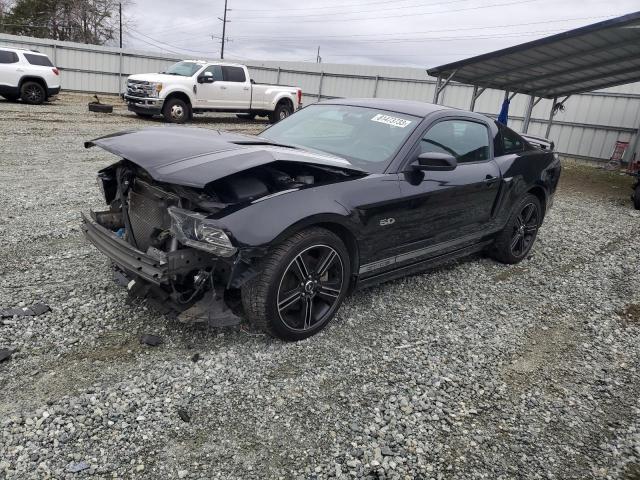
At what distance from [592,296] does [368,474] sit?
3.48 meters

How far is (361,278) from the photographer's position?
3.52 metres

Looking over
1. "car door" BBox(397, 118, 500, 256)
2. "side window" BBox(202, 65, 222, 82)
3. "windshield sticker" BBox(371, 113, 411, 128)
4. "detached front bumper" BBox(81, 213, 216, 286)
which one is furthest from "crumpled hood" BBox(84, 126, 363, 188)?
"side window" BBox(202, 65, 222, 82)

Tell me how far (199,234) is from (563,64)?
11.2m

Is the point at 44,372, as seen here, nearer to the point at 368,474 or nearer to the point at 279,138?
the point at 368,474

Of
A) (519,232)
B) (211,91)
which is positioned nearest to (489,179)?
(519,232)

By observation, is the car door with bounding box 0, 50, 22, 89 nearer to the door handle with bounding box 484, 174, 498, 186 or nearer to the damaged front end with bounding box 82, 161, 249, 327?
the damaged front end with bounding box 82, 161, 249, 327

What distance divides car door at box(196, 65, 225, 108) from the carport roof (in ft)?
22.7

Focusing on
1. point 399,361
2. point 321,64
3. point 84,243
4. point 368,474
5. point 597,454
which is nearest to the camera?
point 368,474

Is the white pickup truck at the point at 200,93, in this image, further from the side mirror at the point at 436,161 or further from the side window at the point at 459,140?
the side mirror at the point at 436,161

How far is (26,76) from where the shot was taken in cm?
1523

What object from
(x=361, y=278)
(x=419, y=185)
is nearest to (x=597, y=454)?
(x=361, y=278)

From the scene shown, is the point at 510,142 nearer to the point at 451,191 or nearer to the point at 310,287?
the point at 451,191

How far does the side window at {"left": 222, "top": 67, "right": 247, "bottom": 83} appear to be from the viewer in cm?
1574

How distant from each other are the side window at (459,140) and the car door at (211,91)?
1209 centimetres
